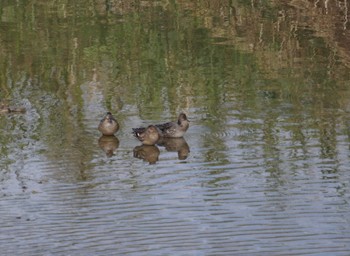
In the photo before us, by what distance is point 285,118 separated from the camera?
16000mm

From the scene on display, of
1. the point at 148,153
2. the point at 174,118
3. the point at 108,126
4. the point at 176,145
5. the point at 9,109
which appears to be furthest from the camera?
the point at 9,109

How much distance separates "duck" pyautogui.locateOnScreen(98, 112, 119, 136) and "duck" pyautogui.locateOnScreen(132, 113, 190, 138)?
25cm

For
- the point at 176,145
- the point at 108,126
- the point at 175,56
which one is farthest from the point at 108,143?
the point at 175,56

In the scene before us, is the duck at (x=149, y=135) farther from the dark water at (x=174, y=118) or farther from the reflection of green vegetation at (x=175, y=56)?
the reflection of green vegetation at (x=175, y=56)

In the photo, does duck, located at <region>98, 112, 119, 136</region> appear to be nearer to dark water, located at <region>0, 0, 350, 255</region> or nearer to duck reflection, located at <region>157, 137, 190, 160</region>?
dark water, located at <region>0, 0, 350, 255</region>

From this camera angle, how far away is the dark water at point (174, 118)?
1120 centimetres

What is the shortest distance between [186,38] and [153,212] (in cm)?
1050

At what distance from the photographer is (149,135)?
576 inches

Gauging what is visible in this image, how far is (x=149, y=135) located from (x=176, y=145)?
431mm

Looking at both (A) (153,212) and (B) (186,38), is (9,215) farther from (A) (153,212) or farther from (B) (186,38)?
(B) (186,38)

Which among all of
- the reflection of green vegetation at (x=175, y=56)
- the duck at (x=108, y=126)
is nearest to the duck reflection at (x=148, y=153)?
the duck at (x=108, y=126)

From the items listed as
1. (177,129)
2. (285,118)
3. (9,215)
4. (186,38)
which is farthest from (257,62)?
(9,215)

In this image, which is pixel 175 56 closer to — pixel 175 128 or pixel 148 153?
pixel 175 128

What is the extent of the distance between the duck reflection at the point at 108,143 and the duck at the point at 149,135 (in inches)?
12.9
